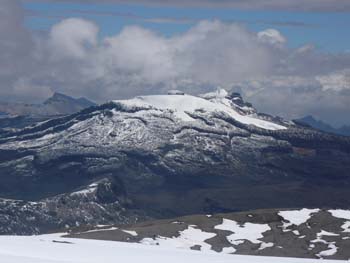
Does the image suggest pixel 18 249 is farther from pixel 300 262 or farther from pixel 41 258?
pixel 300 262

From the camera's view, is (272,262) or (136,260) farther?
(272,262)

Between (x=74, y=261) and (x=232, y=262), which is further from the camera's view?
(x=232, y=262)

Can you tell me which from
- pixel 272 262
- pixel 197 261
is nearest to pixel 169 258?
pixel 197 261

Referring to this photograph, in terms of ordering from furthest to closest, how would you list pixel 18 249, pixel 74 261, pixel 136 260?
pixel 18 249 → pixel 136 260 → pixel 74 261

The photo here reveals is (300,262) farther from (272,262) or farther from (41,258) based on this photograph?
(41,258)

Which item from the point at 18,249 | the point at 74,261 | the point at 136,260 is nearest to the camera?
the point at 74,261

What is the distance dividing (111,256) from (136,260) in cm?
604

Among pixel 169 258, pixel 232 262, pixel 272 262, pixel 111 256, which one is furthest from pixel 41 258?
pixel 272 262

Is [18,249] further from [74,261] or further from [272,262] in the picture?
[272,262]

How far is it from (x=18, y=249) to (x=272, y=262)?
130ft

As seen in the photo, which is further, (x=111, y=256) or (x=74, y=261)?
(x=111, y=256)

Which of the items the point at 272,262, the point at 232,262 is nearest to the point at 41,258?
the point at 232,262

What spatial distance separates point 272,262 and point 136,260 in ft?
79.3

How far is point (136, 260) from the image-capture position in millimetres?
112250
